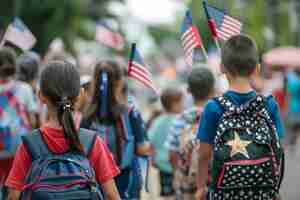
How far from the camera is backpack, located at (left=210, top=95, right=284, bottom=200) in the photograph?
16.6 ft

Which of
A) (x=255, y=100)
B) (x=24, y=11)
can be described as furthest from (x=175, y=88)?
(x=24, y=11)

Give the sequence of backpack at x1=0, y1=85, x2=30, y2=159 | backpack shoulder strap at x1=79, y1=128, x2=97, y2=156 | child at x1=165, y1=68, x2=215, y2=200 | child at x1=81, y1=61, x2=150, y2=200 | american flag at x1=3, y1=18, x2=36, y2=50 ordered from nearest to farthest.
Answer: backpack shoulder strap at x1=79, y1=128, x2=97, y2=156 → child at x1=81, y1=61, x2=150, y2=200 → child at x1=165, y1=68, x2=215, y2=200 → backpack at x1=0, y1=85, x2=30, y2=159 → american flag at x1=3, y1=18, x2=36, y2=50

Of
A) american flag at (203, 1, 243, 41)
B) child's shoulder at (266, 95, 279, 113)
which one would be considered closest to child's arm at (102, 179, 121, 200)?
child's shoulder at (266, 95, 279, 113)

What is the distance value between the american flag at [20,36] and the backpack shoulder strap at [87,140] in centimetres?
348

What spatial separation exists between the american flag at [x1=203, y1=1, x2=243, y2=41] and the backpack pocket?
64.6 inches

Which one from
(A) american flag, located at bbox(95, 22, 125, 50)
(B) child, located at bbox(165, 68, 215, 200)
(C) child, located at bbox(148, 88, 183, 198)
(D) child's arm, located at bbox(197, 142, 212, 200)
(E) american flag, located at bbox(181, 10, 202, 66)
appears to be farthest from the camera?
(A) american flag, located at bbox(95, 22, 125, 50)

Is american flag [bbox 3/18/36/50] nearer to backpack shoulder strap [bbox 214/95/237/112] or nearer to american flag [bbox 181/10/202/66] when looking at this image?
american flag [bbox 181/10/202/66]

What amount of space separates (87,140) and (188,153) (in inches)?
A: 90.8

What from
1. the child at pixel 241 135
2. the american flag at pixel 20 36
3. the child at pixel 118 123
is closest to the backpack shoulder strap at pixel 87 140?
the child at pixel 241 135

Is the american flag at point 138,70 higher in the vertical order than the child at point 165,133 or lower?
higher

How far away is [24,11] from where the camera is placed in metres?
25.3

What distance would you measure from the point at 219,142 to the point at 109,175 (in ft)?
2.35

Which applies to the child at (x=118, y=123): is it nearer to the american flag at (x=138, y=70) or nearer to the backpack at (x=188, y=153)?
the american flag at (x=138, y=70)

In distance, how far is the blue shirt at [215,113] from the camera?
5.24 metres
